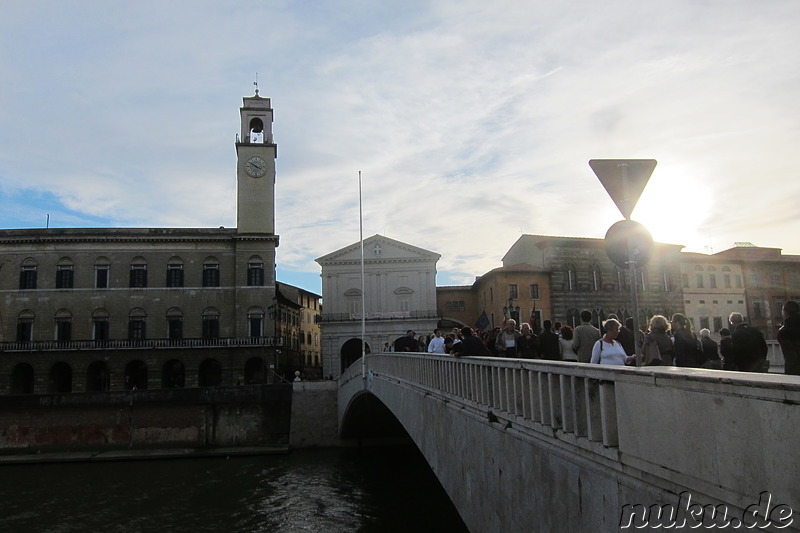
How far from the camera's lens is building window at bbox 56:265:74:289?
48.4m

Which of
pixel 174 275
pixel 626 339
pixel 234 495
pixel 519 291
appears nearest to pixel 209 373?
pixel 174 275

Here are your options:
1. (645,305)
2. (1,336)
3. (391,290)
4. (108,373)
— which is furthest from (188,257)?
(645,305)

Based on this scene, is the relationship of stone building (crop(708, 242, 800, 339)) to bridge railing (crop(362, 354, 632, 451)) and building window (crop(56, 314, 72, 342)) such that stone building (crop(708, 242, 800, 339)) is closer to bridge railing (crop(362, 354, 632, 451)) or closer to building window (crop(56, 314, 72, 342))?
building window (crop(56, 314, 72, 342))

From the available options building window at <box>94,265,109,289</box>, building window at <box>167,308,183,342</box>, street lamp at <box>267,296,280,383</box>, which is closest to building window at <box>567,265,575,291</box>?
street lamp at <box>267,296,280,383</box>

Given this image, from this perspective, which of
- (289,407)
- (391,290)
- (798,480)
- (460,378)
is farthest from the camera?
(391,290)

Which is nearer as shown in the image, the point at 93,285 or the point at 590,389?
the point at 590,389

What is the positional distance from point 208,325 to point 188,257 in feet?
18.2

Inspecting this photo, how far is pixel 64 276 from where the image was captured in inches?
1913

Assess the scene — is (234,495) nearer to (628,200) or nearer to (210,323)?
(628,200)

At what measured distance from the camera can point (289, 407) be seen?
126ft

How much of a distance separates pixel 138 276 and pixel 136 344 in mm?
5293

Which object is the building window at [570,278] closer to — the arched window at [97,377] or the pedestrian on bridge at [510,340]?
the arched window at [97,377]

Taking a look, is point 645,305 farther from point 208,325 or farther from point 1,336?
point 1,336

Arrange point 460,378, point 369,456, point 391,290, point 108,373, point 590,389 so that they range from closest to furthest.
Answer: point 590,389 → point 460,378 → point 369,456 → point 108,373 → point 391,290
